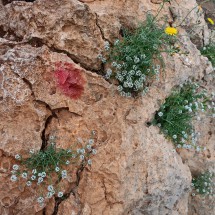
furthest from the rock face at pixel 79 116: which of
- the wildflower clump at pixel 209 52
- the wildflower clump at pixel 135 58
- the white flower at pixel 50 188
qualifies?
the wildflower clump at pixel 209 52

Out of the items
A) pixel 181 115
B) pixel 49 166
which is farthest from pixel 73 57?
pixel 181 115

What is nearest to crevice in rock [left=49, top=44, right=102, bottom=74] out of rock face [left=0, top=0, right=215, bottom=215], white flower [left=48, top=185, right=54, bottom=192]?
rock face [left=0, top=0, right=215, bottom=215]

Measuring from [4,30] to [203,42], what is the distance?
3241 mm

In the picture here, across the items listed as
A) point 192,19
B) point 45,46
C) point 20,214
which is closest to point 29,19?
point 45,46

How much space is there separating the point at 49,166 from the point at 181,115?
1.90 meters

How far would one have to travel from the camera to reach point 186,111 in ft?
14.3

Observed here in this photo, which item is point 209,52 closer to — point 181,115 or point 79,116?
point 181,115

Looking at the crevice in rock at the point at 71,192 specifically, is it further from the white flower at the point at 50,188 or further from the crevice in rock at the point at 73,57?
the crevice in rock at the point at 73,57

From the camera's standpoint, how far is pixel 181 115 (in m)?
4.30

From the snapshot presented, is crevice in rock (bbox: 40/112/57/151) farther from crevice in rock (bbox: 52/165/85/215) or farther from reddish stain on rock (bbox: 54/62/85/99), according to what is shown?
crevice in rock (bbox: 52/165/85/215)

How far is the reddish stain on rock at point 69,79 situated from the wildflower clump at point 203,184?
2283mm

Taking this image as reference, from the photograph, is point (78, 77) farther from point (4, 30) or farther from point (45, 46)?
point (4, 30)

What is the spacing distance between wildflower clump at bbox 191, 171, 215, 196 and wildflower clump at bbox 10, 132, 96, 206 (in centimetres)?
196

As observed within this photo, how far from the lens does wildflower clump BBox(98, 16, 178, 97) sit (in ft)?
12.3
